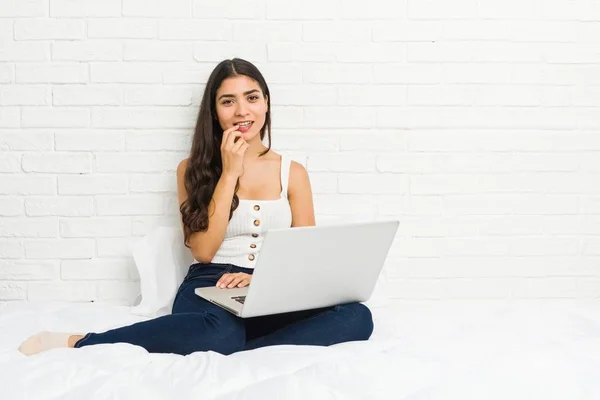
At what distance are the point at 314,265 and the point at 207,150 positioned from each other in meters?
0.72

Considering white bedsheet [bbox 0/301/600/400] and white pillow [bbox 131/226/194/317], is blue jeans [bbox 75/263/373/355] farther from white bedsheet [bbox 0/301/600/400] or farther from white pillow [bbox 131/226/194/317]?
white pillow [bbox 131/226/194/317]

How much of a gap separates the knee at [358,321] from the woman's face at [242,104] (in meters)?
0.67

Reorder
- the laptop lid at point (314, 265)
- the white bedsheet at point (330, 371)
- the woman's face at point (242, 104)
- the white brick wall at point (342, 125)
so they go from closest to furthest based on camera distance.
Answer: the white bedsheet at point (330, 371) → the laptop lid at point (314, 265) → the woman's face at point (242, 104) → the white brick wall at point (342, 125)

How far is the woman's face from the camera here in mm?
2111

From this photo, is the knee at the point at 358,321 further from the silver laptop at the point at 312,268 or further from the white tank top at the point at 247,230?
the white tank top at the point at 247,230

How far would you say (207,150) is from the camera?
7.00 feet

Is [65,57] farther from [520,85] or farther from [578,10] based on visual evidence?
[578,10]

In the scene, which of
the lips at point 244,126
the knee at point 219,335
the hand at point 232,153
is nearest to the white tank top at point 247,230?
the hand at point 232,153

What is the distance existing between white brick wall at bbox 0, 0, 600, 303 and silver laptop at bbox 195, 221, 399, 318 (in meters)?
0.64

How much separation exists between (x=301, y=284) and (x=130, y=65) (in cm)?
108

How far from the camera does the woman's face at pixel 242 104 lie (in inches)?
83.1

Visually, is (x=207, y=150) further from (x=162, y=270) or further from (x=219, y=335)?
(x=219, y=335)

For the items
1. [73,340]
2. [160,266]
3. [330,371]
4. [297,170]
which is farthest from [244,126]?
[330,371]

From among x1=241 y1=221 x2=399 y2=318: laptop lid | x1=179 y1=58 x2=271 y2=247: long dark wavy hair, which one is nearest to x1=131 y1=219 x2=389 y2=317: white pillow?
x1=179 y1=58 x2=271 y2=247: long dark wavy hair
